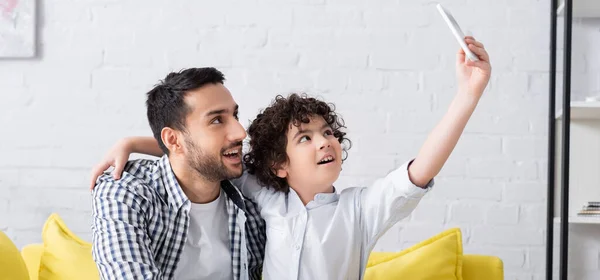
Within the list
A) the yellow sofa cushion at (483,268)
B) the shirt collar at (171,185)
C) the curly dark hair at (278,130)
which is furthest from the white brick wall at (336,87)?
the shirt collar at (171,185)

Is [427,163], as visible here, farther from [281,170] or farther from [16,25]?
[16,25]

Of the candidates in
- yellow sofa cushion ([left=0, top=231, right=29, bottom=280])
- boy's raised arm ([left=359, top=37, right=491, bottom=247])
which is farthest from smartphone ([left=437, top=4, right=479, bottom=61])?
yellow sofa cushion ([left=0, top=231, right=29, bottom=280])

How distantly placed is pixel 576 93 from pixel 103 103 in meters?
1.71

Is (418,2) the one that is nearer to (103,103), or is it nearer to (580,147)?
(580,147)

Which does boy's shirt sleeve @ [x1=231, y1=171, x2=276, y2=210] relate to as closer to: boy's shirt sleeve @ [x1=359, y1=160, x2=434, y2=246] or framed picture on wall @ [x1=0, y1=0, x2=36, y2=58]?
boy's shirt sleeve @ [x1=359, y1=160, x2=434, y2=246]

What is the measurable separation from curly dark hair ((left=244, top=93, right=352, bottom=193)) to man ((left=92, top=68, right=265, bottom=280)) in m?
0.08

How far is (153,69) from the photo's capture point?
9.20ft

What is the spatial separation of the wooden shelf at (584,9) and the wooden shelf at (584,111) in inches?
12.6

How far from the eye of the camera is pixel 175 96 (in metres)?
1.95

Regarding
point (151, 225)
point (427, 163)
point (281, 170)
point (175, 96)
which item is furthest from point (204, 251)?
point (427, 163)

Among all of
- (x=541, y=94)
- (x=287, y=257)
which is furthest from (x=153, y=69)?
(x=541, y=94)

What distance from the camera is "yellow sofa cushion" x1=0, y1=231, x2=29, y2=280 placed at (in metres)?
1.92

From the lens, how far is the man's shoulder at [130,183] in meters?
1.82

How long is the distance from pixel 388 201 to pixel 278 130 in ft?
1.15
